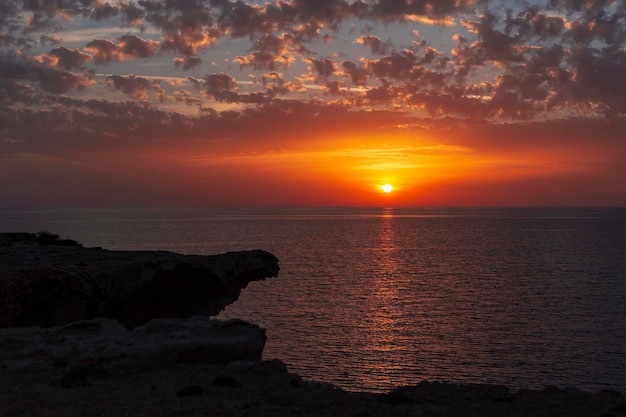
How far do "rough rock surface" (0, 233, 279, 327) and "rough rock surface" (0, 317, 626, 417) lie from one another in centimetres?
811

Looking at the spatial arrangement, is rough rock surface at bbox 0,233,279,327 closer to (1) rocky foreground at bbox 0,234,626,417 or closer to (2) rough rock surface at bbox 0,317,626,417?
(1) rocky foreground at bbox 0,234,626,417

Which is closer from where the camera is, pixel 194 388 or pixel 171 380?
pixel 194 388

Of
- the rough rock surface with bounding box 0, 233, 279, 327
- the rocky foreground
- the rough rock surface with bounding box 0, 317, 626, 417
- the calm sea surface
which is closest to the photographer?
the rough rock surface with bounding box 0, 317, 626, 417

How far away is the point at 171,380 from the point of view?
846 inches

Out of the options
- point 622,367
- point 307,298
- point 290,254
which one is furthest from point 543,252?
point 622,367

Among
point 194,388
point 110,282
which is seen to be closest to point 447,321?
point 110,282

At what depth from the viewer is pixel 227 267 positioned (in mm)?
44812

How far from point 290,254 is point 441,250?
45.8m

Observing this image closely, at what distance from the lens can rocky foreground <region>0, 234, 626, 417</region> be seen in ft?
61.5

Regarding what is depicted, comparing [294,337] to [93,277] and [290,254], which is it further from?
[290,254]

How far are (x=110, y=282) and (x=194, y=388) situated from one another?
19383mm

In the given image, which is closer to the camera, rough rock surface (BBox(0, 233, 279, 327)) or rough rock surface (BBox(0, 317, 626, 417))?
rough rock surface (BBox(0, 317, 626, 417))

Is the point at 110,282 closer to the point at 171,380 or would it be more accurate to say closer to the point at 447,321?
the point at 171,380

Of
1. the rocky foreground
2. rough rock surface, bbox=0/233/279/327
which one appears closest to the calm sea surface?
rough rock surface, bbox=0/233/279/327
